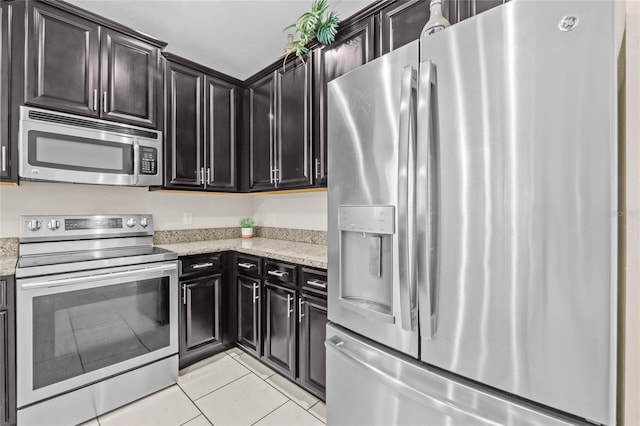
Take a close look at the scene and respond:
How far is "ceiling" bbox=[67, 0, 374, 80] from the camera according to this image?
1979 millimetres

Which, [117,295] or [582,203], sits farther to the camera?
[117,295]

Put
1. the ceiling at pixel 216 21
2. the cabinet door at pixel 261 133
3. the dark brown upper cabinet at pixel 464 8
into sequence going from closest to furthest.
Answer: the dark brown upper cabinet at pixel 464 8
the ceiling at pixel 216 21
the cabinet door at pixel 261 133

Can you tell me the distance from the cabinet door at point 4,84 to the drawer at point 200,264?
3.68 feet

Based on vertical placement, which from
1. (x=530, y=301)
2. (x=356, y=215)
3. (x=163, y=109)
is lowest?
(x=530, y=301)

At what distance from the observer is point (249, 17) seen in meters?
2.10

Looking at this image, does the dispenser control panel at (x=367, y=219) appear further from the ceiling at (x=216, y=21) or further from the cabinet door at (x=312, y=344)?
the ceiling at (x=216, y=21)

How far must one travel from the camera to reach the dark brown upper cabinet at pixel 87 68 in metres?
1.78

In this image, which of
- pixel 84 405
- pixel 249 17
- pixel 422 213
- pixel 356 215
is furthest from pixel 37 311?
pixel 249 17

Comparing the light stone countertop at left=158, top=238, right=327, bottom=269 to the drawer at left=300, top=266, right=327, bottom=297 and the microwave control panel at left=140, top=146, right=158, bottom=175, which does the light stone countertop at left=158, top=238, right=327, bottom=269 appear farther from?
the microwave control panel at left=140, top=146, right=158, bottom=175

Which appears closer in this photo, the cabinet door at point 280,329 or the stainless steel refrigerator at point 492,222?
the stainless steel refrigerator at point 492,222

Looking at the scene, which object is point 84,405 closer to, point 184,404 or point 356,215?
point 184,404

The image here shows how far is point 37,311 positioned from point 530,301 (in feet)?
7.48

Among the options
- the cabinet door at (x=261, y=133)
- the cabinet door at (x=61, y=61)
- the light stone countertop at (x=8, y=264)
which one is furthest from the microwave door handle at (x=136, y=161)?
the cabinet door at (x=261, y=133)

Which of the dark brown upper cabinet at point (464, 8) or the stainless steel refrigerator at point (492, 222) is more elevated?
the dark brown upper cabinet at point (464, 8)
